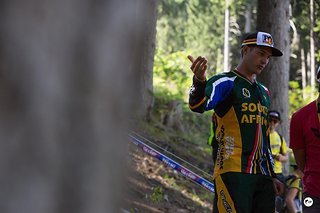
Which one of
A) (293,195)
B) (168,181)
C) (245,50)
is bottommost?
(168,181)

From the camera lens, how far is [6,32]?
1.06m

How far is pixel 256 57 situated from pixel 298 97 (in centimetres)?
2060

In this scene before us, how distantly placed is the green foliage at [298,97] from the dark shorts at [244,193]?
1871cm

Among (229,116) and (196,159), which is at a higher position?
(229,116)

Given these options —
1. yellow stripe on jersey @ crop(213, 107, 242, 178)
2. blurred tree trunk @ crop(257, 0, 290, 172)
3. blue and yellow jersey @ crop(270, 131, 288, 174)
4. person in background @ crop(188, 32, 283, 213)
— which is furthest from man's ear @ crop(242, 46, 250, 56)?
blurred tree trunk @ crop(257, 0, 290, 172)

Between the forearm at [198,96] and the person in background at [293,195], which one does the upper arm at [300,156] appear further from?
the person in background at [293,195]

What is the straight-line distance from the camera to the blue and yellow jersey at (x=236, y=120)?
14.8 feet

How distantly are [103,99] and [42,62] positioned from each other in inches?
5.4

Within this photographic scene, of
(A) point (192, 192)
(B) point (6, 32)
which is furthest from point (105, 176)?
(A) point (192, 192)

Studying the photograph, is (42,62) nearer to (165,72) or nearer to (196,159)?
(196,159)

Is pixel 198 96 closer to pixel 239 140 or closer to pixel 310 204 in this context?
pixel 239 140

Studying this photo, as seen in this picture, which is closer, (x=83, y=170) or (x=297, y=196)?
(x=83, y=170)

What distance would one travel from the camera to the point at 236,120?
456 centimetres

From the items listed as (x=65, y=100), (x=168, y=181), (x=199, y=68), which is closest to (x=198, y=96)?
(x=199, y=68)
